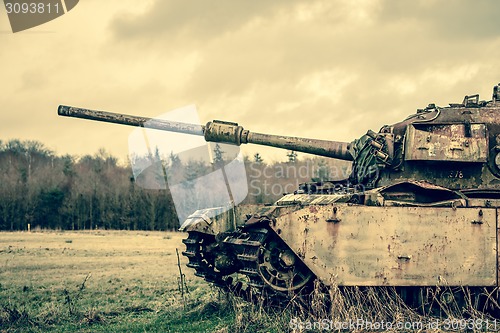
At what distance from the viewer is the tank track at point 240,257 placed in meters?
10.2

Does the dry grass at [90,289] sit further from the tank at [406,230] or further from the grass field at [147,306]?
the tank at [406,230]

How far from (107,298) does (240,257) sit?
20.3 feet

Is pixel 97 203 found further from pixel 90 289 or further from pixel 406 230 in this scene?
pixel 406 230

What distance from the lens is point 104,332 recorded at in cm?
1115

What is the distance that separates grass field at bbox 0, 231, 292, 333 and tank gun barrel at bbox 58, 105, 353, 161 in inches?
126

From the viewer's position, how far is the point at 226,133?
13.7 meters

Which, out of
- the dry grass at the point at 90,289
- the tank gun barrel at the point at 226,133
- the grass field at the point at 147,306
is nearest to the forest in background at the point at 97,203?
the dry grass at the point at 90,289

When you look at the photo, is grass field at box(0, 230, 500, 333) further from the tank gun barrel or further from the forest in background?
the forest in background

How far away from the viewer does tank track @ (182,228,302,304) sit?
10242 millimetres

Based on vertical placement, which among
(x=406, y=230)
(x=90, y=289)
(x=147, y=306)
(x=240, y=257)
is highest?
(x=406, y=230)

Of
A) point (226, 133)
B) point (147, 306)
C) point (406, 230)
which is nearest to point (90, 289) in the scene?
point (147, 306)

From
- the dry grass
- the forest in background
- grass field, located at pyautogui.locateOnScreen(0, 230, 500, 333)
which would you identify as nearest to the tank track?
grass field, located at pyautogui.locateOnScreen(0, 230, 500, 333)

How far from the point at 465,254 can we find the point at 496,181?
159cm

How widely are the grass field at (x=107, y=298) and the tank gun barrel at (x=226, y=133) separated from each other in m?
3.20
